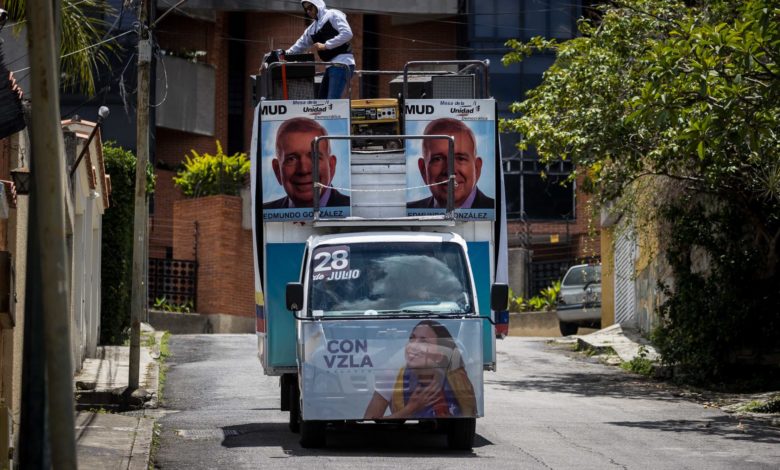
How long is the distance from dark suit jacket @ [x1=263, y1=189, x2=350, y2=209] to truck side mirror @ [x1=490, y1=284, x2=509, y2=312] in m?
1.90

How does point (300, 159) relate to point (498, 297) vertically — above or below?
above

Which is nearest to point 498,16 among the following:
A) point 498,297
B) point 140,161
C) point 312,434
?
point 140,161

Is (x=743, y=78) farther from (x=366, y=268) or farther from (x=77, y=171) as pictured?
(x=77, y=171)

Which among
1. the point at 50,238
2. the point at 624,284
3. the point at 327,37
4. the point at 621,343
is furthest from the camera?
the point at 624,284

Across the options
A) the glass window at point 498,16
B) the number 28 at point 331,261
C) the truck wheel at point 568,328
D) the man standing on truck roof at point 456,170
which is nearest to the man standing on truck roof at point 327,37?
the man standing on truck roof at point 456,170

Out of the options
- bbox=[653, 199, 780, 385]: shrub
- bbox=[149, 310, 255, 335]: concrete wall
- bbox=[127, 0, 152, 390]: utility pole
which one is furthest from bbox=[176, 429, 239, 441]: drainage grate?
bbox=[149, 310, 255, 335]: concrete wall

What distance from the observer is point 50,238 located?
7.85 meters

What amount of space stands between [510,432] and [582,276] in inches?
693

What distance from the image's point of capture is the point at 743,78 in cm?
1670

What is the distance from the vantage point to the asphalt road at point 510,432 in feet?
44.4

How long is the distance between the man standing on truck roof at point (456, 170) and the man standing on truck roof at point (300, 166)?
35.8 inches

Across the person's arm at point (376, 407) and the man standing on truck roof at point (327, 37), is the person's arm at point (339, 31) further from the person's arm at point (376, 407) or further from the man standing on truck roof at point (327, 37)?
the person's arm at point (376, 407)

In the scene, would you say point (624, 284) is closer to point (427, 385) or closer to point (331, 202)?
point (331, 202)

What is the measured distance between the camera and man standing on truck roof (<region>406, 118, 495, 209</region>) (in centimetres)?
1516
